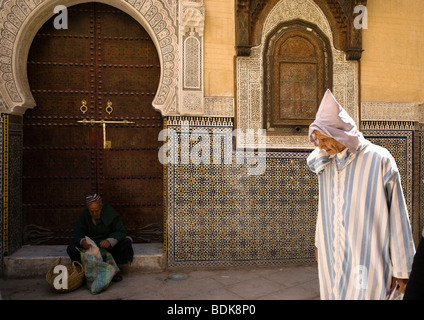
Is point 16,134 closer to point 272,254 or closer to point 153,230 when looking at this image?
point 153,230

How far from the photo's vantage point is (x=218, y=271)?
375cm

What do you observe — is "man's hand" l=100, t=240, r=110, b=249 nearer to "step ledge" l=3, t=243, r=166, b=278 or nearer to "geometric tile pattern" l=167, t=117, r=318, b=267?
"step ledge" l=3, t=243, r=166, b=278

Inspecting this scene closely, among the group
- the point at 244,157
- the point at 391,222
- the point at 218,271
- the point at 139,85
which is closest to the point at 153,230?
the point at 218,271

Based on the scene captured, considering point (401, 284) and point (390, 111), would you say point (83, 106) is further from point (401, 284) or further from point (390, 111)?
point (401, 284)

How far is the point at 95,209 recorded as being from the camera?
3.51 m

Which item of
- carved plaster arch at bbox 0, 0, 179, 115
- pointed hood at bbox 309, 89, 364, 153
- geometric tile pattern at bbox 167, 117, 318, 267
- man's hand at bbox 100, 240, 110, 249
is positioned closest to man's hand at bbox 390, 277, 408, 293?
pointed hood at bbox 309, 89, 364, 153

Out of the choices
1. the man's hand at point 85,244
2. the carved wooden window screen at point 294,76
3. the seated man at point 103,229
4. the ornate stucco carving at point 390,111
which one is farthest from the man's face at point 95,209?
the ornate stucco carving at point 390,111

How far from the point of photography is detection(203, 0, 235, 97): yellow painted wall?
3799 millimetres

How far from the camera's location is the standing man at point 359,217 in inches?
69.6

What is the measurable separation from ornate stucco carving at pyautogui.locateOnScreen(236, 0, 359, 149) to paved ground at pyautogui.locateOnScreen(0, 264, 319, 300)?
1199 mm

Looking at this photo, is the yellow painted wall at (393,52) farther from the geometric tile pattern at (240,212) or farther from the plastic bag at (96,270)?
the plastic bag at (96,270)

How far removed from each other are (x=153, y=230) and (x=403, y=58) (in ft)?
9.90

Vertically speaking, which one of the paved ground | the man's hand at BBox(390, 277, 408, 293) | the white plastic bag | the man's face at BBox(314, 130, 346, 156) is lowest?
the paved ground

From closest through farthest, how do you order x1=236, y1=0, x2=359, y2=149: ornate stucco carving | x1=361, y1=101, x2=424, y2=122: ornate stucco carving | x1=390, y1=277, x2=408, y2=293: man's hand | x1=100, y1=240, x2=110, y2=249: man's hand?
x1=390, y1=277, x2=408, y2=293: man's hand < x1=100, y1=240, x2=110, y2=249: man's hand < x1=236, y1=0, x2=359, y2=149: ornate stucco carving < x1=361, y1=101, x2=424, y2=122: ornate stucco carving
